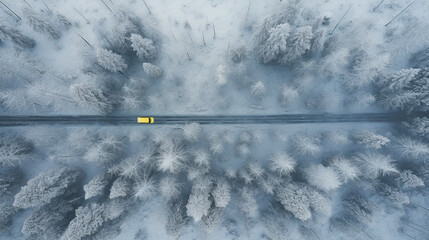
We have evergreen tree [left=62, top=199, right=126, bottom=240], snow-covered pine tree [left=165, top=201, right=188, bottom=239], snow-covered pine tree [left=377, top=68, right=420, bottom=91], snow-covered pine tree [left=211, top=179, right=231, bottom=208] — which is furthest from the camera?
snow-covered pine tree [left=377, top=68, right=420, bottom=91]

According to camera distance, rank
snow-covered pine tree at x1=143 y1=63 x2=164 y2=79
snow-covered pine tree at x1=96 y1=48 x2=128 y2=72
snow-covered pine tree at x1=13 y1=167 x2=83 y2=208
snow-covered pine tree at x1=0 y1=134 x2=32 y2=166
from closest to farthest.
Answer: snow-covered pine tree at x1=13 y1=167 x2=83 y2=208 < snow-covered pine tree at x1=0 y1=134 x2=32 y2=166 < snow-covered pine tree at x1=96 y1=48 x2=128 y2=72 < snow-covered pine tree at x1=143 y1=63 x2=164 y2=79

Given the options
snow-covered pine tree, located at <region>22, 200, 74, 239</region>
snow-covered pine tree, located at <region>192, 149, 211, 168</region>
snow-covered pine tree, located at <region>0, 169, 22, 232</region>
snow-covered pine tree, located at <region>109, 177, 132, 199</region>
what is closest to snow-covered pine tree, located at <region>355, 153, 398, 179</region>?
snow-covered pine tree, located at <region>192, 149, 211, 168</region>

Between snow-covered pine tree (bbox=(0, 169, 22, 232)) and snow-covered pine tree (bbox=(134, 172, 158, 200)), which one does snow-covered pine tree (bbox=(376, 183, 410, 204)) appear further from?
snow-covered pine tree (bbox=(0, 169, 22, 232))

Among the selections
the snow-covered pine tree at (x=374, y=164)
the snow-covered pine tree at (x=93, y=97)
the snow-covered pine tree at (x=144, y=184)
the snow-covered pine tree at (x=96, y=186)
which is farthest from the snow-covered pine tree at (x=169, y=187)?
the snow-covered pine tree at (x=374, y=164)

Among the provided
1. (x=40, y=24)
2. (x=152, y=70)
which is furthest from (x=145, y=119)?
(x=40, y=24)

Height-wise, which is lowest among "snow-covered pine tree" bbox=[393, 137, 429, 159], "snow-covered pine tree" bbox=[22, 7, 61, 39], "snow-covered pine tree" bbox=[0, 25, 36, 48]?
"snow-covered pine tree" bbox=[393, 137, 429, 159]

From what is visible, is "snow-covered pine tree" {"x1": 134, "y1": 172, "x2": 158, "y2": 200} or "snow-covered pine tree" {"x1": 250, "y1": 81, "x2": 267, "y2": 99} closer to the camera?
"snow-covered pine tree" {"x1": 134, "y1": 172, "x2": 158, "y2": 200}

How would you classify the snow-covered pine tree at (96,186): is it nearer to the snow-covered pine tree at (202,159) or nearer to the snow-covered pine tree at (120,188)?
the snow-covered pine tree at (120,188)

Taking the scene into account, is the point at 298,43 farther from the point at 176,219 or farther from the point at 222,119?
the point at 176,219
